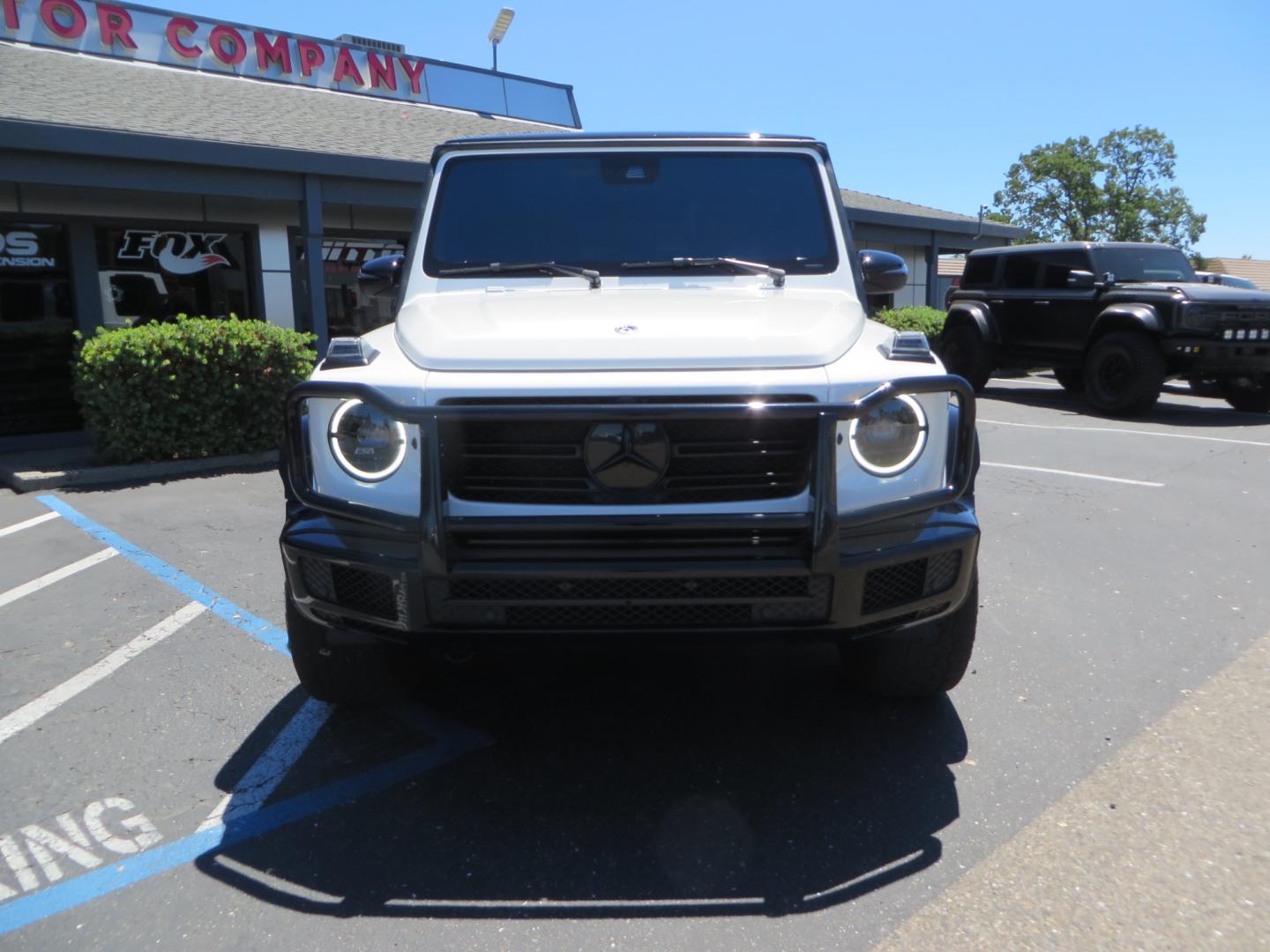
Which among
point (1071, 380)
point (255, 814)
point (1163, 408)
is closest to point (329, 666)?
point (255, 814)

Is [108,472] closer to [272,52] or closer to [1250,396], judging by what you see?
[272,52]

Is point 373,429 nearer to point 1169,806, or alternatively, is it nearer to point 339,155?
point 1169,806

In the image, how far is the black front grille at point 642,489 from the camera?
2.56 m

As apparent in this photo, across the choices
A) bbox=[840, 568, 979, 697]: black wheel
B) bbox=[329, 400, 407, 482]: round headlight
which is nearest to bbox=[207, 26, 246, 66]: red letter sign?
bbox=[329, 400, 407, 482]: round headlight

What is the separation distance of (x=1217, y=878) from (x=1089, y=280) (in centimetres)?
1084

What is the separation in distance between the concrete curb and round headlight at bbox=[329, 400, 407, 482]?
21.5 ft

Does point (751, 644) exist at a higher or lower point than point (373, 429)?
A: lower

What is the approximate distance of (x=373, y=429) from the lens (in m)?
2.65

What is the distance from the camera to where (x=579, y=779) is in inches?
117

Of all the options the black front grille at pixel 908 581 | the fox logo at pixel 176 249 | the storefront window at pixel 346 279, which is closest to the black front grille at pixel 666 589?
the black front grille at pixel 908 581

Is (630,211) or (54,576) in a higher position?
(630,211)

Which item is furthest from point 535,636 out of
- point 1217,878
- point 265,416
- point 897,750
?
point 265,416

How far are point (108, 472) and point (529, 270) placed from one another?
244 inches

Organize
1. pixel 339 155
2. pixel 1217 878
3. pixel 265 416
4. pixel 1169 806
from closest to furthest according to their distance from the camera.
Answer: pixel 1217 878
pixel 1169 806
pixel 265 416
pixel 339 155
